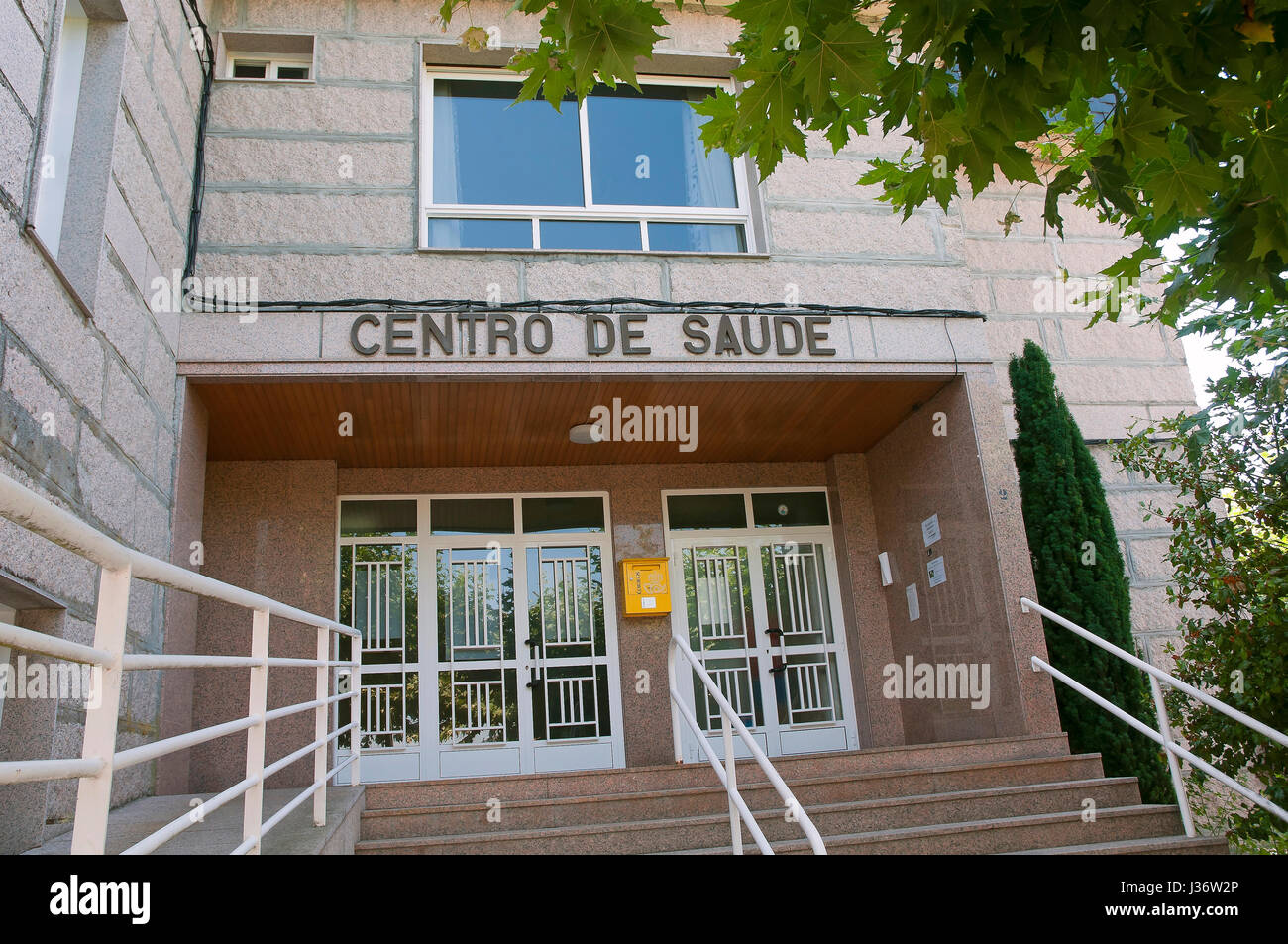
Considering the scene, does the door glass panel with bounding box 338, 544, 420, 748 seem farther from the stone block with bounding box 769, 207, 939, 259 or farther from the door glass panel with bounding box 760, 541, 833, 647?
the stone block with bounding box 769, 207, 939, 259

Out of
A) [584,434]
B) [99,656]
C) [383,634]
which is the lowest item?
[99,656]

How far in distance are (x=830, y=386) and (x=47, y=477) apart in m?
4.73

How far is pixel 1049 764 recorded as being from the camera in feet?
18.3

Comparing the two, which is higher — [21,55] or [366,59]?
[366,59]

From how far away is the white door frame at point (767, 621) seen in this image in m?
7.67

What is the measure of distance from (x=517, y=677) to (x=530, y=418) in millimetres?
2068

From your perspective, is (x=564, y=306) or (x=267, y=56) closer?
(x=564, y=306)

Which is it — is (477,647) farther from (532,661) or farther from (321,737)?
(321,737)

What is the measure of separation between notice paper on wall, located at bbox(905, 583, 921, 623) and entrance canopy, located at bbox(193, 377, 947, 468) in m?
1.27

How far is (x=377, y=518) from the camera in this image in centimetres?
770

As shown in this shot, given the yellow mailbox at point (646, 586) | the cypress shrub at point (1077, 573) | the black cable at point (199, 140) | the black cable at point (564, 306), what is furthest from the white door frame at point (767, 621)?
the black cable at point (199, 140)

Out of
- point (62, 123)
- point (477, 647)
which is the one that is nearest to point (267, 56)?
point (62, 123)
